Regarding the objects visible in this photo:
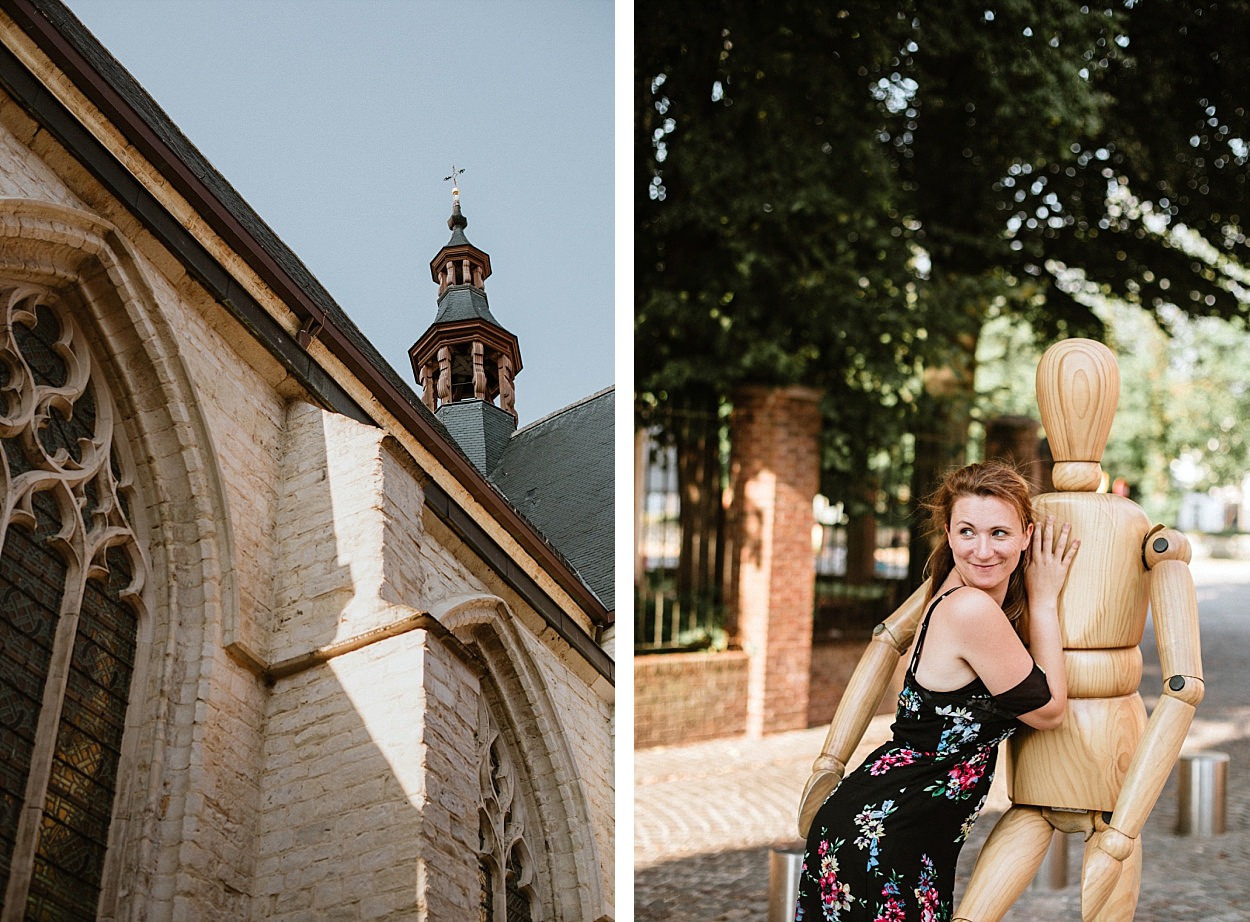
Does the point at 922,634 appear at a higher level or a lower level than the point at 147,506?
lower

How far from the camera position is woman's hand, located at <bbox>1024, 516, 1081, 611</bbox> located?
255 centimetres

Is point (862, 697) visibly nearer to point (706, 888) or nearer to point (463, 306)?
point (463, 306)

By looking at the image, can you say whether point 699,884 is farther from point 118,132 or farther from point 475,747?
point 118,132

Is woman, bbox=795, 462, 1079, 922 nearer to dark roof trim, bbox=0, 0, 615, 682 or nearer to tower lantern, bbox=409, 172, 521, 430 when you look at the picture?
tower lantern, bbox=409, 172, 521, 430

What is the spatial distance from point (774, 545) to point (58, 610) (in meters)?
7.14

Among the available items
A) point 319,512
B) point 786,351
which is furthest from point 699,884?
point 786,351

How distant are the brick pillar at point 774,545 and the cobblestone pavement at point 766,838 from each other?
0.41 metres

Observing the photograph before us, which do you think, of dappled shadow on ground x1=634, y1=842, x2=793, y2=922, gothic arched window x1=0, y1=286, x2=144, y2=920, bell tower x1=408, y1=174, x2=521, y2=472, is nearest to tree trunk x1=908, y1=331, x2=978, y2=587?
dappled shadow on ground x1=634, y1=842, x2=793, y2=922

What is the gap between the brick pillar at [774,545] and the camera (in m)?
9.52

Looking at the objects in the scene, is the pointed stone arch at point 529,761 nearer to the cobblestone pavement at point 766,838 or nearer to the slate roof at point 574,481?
the slate roof at point 574,481

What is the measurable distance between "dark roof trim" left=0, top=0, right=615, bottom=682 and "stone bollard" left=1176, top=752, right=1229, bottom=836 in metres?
4.04

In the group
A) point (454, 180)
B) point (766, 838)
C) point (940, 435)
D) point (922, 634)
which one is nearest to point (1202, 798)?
point (766, 838)

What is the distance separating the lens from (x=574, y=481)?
14.2ft

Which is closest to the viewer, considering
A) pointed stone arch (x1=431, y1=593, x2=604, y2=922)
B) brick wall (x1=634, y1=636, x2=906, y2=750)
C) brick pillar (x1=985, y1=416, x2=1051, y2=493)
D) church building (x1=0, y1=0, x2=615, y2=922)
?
church building (x1=0, y1=0, x2=615, y2=922)
